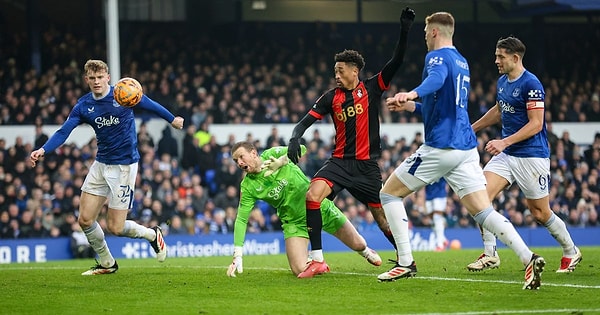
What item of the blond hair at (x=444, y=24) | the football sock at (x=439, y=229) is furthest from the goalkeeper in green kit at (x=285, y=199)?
the football sock at (x=439, y=229)

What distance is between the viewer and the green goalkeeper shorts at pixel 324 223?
489 inches

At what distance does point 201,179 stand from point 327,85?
274 inches

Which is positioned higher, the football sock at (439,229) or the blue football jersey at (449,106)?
the blue football jersey at (449,106)

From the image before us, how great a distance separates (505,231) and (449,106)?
1372 millimetres

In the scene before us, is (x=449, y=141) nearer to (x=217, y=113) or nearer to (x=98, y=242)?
(x=98, y=242)

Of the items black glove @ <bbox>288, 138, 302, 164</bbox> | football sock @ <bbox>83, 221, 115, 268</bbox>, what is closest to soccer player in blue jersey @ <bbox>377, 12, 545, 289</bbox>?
black glove @ <bbox>288, 138, 302, 164</bbox>

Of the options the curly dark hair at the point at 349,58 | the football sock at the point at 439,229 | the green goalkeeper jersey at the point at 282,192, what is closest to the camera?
the curly dark hair at the point at 349,58

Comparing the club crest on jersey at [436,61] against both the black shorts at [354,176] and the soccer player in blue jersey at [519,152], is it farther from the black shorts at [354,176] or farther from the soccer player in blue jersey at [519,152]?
the black shorts at [354,176]

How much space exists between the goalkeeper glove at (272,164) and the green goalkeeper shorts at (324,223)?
0.82 meters

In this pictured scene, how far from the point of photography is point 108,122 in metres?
13.0

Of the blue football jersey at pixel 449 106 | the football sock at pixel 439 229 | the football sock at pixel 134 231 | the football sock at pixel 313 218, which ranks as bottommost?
the football sock at pixel 439 229

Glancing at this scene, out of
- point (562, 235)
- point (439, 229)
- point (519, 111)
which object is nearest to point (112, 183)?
point (519, 111)

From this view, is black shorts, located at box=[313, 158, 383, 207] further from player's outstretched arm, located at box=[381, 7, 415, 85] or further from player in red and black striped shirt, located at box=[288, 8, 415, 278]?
player's outstretched arm, located at box=[381, 7, 415, 85]

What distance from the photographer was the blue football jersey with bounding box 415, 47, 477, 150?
33.2 feet
